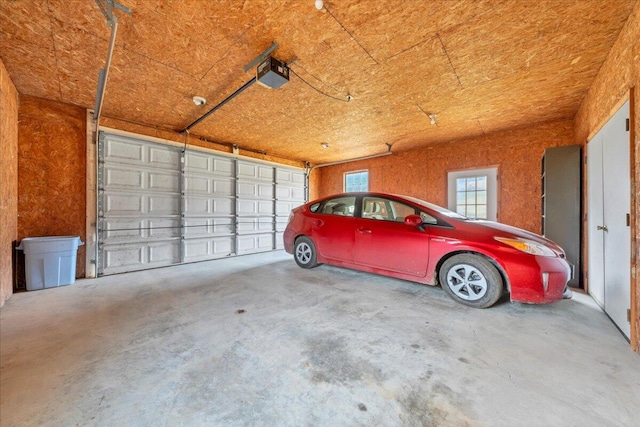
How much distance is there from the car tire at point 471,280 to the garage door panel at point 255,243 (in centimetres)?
459

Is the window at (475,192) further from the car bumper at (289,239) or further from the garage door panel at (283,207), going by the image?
the garage door panel at (283,207)

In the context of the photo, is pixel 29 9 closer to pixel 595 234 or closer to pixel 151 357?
pixel 151 357

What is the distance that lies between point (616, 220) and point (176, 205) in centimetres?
636

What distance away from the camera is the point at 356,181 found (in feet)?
23.3

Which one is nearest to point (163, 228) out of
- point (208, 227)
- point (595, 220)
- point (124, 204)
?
point (124, 204)

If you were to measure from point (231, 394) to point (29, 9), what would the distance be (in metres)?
3.23

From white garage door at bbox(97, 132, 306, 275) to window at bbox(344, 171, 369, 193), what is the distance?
2154 millimetres

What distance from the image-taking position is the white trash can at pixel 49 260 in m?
3.08

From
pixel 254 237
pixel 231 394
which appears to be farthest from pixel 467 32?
pixel 254 237

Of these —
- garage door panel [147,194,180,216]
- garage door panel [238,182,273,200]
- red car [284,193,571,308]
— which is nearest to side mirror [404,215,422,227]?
red car [284,193,571,308]

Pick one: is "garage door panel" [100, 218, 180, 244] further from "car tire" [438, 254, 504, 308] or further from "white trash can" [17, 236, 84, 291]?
"car tire" [438, 254, 504, 308]

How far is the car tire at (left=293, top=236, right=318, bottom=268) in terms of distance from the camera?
160 inches

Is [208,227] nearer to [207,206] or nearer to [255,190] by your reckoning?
[207,206]

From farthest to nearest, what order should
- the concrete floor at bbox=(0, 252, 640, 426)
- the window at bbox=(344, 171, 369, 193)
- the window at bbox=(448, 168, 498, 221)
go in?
1. the window at bbox=(344, 171, 369, 193)
2. the window at bbox=(448, 168, 498, 221)
3. the concrete floor at bbox=(0, 252, 640, 426)
